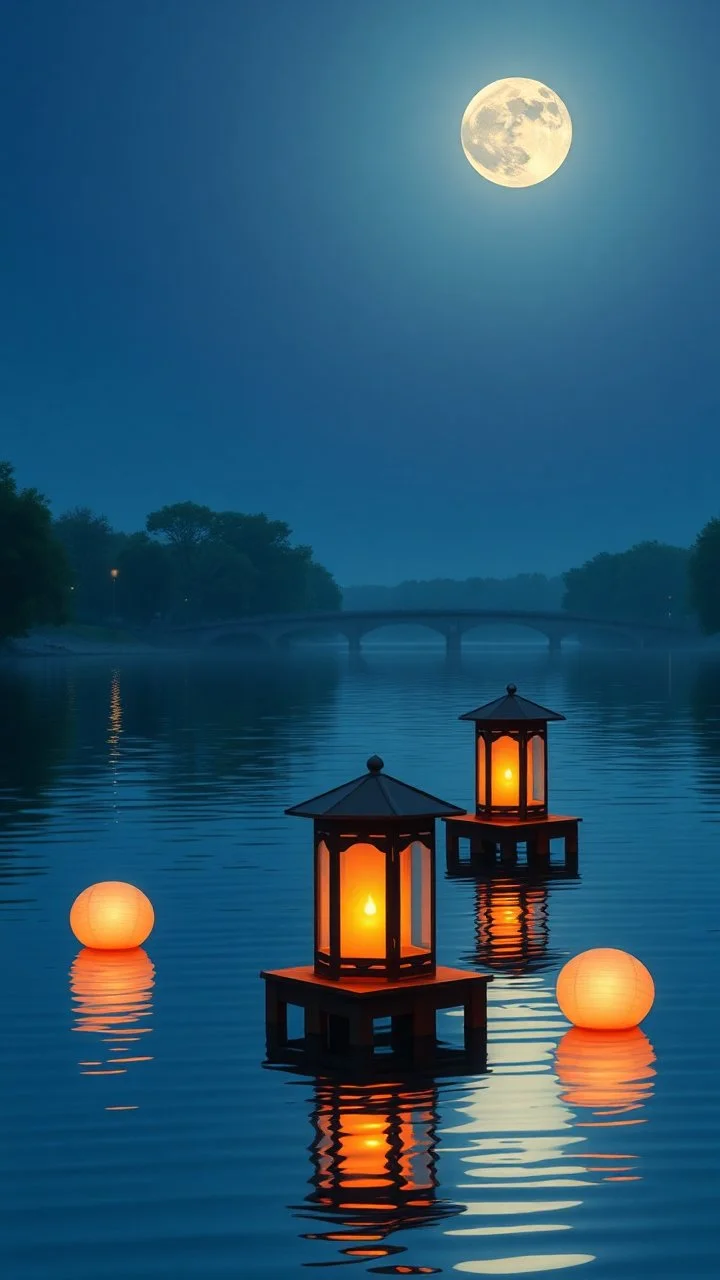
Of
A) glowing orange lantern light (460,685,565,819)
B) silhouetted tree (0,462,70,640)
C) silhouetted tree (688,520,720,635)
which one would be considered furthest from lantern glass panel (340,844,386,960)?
silhouetted tree (688,520,720,635)

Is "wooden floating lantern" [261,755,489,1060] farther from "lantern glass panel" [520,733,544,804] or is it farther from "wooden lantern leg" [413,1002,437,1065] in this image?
"lantern glass panel" [520,733,544,804]

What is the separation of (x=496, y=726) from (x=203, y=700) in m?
49.8

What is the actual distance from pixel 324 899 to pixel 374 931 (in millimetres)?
437

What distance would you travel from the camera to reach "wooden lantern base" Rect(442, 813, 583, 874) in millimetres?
22406

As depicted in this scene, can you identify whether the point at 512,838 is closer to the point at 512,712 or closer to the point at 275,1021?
the point at 512,712

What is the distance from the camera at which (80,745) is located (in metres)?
45.3

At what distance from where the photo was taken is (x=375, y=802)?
1203cm

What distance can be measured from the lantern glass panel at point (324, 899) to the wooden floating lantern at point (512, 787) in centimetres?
1019

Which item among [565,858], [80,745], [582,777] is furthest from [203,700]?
[565,858]

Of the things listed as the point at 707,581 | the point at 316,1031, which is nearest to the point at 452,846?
the point at 316,1031

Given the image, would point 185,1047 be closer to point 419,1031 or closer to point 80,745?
point 419,1031

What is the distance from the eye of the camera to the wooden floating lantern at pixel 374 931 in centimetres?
1192

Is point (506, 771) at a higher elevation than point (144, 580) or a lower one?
lower

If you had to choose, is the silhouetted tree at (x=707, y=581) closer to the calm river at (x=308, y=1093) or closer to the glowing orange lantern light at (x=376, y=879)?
the calm river at (x=308, y=1093)
